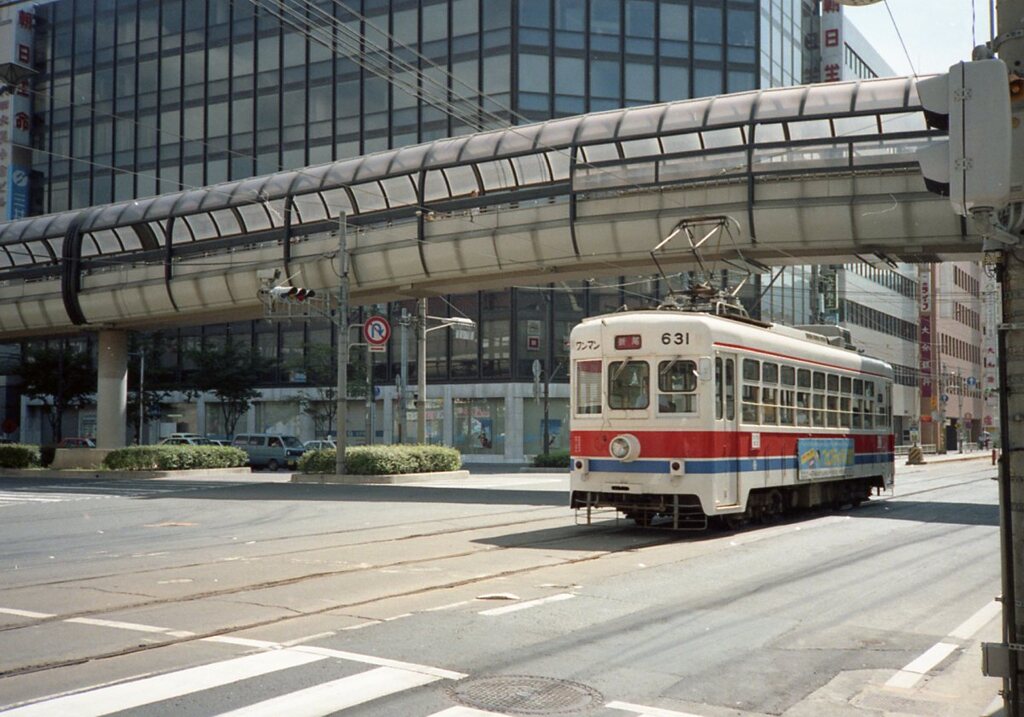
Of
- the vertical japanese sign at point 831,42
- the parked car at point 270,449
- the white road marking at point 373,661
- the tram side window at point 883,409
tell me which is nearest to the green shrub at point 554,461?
the parked car at point 270,449

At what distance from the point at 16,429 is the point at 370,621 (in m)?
69.1

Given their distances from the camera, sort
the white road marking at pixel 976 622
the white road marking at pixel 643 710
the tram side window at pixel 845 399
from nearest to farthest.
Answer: the white road marking at pixel 643 710 → the white road marking at pixel 976 622 → the tram side window at pixel 845 399

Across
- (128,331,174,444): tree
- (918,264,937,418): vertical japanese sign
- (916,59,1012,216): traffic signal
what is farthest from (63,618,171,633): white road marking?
(918,264,937,418): vertical japanese sign

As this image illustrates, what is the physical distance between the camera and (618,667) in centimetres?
719

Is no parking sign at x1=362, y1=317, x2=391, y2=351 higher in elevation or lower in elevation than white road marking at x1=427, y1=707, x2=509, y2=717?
higher

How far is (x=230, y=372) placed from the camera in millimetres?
55594

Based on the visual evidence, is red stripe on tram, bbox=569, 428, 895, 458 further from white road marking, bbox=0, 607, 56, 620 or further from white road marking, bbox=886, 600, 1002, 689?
white road marking, bbox=0, 607, 56, 620

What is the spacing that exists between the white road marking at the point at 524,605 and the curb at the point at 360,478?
21.7 metres

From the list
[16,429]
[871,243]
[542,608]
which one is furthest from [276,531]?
[16,429]

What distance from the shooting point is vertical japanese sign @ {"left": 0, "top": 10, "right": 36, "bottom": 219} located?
218 feet

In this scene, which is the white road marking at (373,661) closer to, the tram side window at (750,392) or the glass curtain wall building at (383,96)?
the tram side window at (750,392)

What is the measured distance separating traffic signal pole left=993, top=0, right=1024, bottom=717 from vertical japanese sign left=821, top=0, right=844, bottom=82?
62.2 meters

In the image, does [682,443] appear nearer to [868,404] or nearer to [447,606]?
[447,606]

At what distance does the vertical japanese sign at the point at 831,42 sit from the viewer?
63812 millimetres
